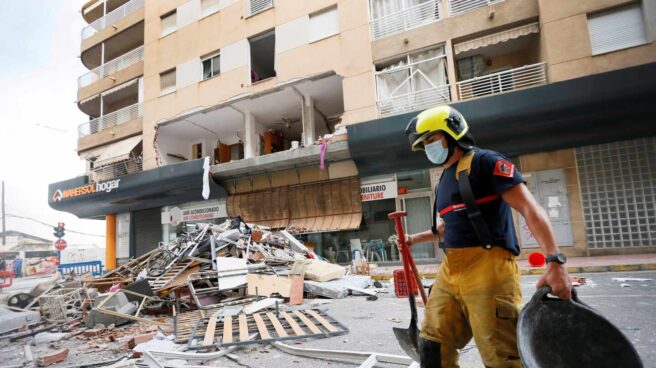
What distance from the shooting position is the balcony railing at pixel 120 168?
713 inches

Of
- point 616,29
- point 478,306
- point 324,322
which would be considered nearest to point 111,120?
point 324,322

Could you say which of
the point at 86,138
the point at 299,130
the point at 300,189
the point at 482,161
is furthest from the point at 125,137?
the point at 482,161

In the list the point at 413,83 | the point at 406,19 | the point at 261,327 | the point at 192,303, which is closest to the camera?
the point at 261,327

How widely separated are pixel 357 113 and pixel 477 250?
1082 cm

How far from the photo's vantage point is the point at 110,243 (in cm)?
1991

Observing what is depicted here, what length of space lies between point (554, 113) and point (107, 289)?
39.9ft

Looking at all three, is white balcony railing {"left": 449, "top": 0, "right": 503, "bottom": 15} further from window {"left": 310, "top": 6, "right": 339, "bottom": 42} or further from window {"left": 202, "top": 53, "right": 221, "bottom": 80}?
window {"left": 202, "top": 53, "right": 221, "bottom": 80}

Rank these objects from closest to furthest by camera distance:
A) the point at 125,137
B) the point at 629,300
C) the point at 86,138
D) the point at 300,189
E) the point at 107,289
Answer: the point at 629,300
the point at 107,289
the point at 300,189
the point at 125,137
the point at 86,138

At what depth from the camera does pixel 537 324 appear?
1.66 meters

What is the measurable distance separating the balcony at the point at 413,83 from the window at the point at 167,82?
11065 millimetres

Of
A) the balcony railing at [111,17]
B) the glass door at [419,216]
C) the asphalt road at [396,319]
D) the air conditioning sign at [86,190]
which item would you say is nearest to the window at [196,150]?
the air conditioning sign at [86,190]

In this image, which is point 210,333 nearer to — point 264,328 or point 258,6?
point 264,328

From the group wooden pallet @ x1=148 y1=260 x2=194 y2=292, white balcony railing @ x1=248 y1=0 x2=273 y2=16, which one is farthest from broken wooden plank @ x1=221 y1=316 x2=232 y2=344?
white balcony railing @ x1=248 y1=0 x2=273 y2=16

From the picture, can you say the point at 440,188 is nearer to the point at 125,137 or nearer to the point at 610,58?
the point at 610,58
